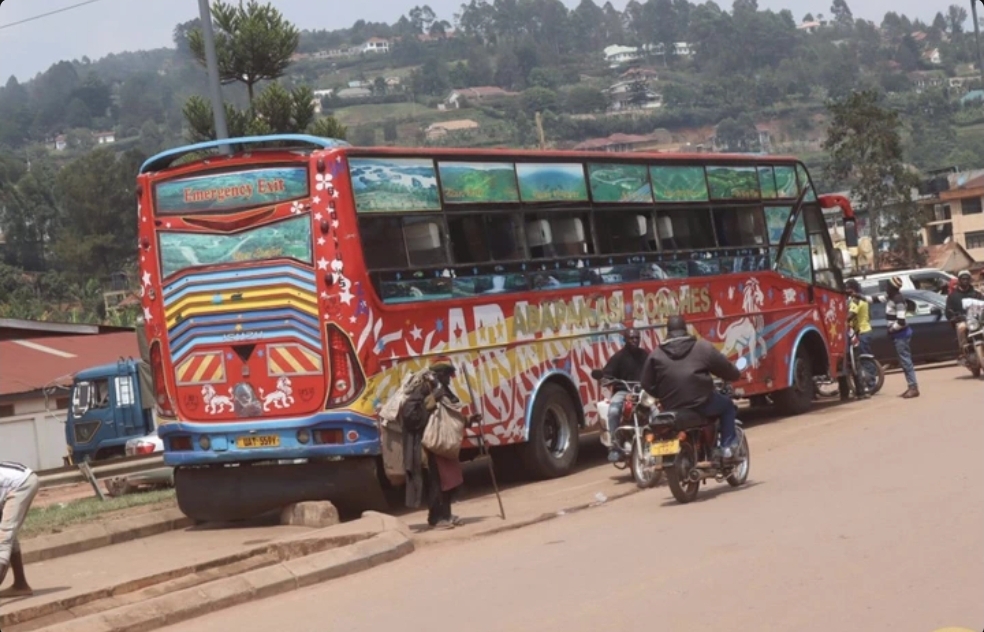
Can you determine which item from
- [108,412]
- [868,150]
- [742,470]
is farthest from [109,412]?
[868,150]

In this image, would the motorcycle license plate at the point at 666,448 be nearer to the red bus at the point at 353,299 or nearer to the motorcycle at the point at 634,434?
the motorcycle at the point at 634,434

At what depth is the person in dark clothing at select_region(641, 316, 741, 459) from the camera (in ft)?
44.0

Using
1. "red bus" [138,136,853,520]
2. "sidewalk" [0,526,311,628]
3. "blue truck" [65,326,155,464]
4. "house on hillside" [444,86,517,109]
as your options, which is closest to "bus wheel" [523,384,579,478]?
"red bus" [138,136,853,520]

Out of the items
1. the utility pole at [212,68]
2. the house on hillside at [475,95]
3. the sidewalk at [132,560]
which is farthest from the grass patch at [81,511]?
the house on hillside at [475,95]

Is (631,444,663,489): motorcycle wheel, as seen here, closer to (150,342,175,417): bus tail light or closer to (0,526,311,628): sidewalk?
(0,526,311,628): sidewalk

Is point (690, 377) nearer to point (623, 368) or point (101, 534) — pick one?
point (623, 368)

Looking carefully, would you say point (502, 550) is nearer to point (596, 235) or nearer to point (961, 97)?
point (596, 235)

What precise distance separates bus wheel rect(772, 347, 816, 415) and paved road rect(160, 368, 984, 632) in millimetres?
6996

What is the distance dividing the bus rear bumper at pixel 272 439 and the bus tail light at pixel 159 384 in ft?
0.56

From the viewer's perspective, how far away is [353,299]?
47.3ft

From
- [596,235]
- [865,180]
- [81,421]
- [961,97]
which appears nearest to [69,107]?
[961,97]

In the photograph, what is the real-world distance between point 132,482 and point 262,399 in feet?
16.4

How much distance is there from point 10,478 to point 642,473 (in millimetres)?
6215

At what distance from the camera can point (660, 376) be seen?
1355 cm
